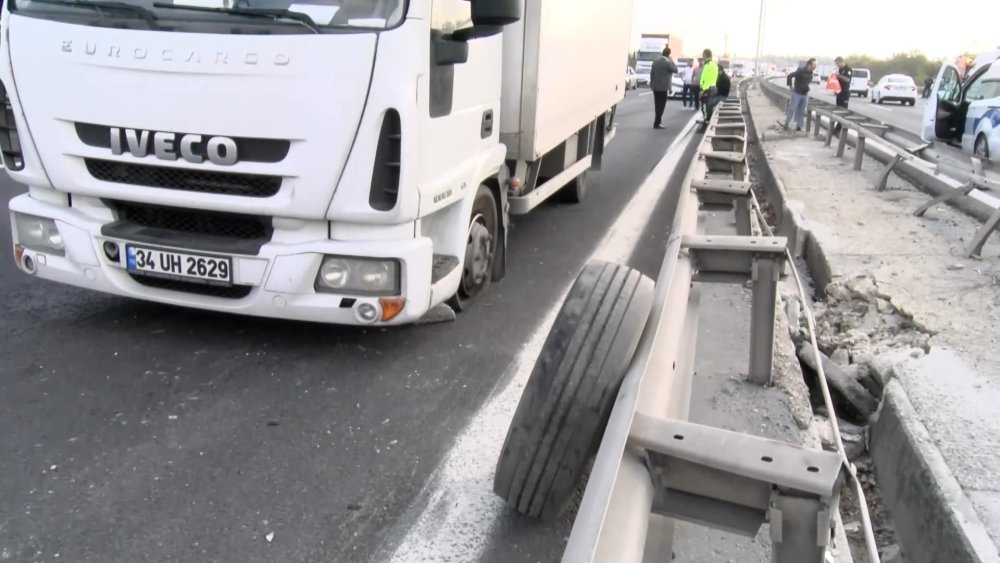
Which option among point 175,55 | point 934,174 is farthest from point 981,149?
point 175,55

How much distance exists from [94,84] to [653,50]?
53.8 meters

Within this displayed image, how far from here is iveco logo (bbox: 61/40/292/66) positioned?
377 centimetres

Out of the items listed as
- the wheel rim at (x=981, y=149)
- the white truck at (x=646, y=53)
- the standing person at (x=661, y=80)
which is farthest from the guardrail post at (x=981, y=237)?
the white truck at (x=646, y=53)

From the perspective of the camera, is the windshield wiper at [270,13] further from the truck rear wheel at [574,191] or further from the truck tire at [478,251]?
the truck rear wheel at [574,191]

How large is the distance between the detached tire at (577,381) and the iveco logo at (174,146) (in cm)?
213

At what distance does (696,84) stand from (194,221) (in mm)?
26791

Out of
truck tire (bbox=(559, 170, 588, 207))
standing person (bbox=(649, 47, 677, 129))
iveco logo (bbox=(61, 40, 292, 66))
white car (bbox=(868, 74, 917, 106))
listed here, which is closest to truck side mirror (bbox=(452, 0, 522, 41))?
iveco logo (bbox=(61, 40, 292, 66))

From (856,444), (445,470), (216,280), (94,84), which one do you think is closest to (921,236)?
(856,444)

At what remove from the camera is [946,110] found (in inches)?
607

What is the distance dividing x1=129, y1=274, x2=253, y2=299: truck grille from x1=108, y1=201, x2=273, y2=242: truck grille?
0.28 metres

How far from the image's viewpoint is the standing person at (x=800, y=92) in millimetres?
17188

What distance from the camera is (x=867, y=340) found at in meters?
4.78

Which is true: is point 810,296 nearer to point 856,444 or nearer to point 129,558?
point 856,444

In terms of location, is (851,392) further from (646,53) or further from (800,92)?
(646,53)
